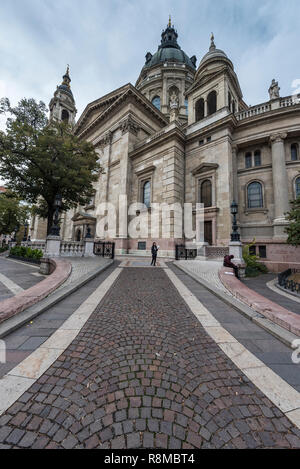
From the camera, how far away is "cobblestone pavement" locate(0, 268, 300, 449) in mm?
1310

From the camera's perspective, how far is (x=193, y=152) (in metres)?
18.3

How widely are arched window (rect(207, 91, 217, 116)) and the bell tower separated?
3121 cm

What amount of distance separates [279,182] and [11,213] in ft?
124

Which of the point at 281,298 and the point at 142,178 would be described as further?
the point at 142,178

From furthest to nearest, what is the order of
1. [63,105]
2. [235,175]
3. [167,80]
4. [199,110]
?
[63,105], [167,80], [199,110], [235,175]

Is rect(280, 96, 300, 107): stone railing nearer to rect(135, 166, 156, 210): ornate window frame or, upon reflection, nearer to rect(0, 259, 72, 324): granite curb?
rect(135, 166, 156, 210): ornate window frame

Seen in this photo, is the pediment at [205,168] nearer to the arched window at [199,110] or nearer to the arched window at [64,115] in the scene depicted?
the arched window at [199,110]

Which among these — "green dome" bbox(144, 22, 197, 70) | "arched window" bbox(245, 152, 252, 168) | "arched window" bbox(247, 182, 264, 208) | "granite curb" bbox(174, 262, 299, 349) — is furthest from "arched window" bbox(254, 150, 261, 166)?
"green dome" bbox(144, 22, 197, 70)

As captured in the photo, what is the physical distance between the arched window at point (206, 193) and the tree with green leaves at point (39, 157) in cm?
1046

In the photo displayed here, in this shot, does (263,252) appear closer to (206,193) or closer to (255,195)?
(255,195)

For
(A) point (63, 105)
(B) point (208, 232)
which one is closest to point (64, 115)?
(A) point (63, 105)

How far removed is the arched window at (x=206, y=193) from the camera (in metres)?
17.1

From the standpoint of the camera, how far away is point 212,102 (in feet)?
67.2
